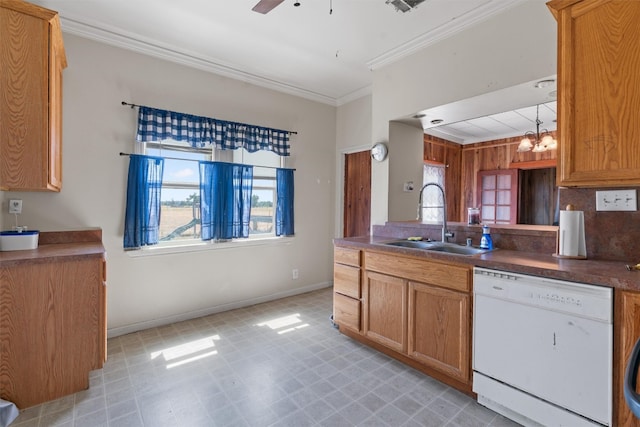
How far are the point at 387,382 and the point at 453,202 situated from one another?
497 centimetres

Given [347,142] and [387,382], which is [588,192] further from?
[347,142]

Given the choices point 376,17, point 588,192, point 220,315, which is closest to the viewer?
point 588,192

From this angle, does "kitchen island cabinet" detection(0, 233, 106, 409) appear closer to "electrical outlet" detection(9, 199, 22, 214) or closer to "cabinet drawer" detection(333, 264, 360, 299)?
"electrical outlet" detection(9, 199, 22, 214)

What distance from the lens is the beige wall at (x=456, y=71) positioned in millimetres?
2143

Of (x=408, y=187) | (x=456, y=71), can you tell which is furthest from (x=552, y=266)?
(x=408, y=187)

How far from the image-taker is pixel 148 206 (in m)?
2.92

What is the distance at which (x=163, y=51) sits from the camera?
297 cm

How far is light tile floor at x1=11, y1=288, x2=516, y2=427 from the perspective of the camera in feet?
5.69

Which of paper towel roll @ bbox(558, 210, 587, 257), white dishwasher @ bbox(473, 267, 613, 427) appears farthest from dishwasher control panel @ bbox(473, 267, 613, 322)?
paper towel roll @ bbox(558, 210, 587, 257)

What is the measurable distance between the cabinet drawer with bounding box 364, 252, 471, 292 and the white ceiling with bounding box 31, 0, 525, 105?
6.45ft

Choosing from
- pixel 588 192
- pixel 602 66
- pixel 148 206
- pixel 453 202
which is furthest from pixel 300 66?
pixel 453 202

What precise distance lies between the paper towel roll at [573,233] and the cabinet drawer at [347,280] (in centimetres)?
145

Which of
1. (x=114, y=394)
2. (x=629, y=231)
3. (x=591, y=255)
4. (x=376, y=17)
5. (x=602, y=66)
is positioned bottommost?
(x=114, y=394)

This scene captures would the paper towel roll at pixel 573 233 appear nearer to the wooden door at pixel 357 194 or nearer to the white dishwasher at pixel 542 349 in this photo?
the white dishwasher at pixel 542 349
